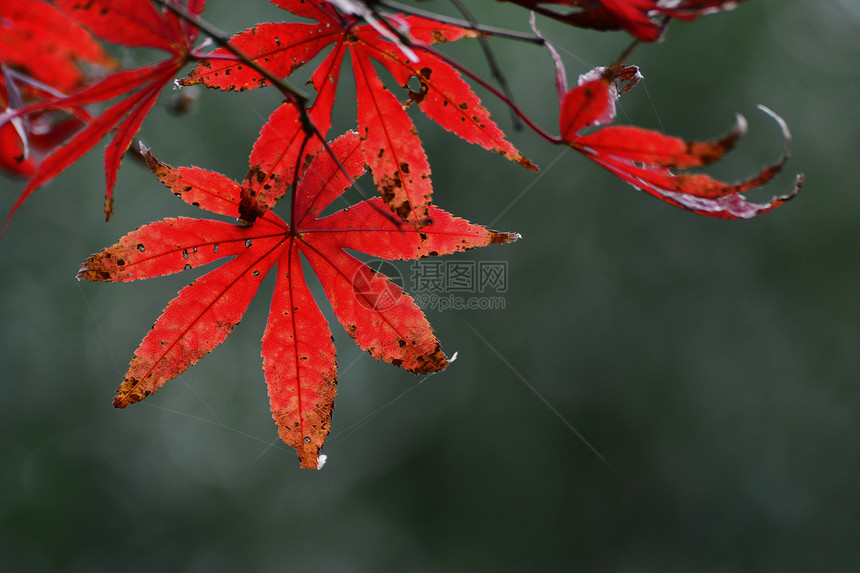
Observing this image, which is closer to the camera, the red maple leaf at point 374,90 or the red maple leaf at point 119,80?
the red maple leaf at point 119,80

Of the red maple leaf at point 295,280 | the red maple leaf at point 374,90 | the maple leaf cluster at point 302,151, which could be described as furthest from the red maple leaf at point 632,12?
the red maple leaf at point 295,280

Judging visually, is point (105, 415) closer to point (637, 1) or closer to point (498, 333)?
point (498, 333)

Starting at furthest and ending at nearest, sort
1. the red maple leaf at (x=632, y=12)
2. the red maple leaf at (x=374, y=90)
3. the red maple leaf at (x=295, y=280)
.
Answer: the red maple leaf at (x=295, y=280) → the red maple leaf at (x=374, y=90) → the red maple leaf at (x=632, y=12)

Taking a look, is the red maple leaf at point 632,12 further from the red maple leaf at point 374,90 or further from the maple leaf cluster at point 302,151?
Answer: the red maple leaf at point 374,90

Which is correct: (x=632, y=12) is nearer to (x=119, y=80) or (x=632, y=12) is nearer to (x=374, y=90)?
(x=374, y=90)

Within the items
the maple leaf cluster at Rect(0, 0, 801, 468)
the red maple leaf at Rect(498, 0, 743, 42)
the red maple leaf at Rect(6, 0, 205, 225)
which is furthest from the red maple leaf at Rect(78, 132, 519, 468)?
the red maple leaf at Rect(498, 0, 743, 42)

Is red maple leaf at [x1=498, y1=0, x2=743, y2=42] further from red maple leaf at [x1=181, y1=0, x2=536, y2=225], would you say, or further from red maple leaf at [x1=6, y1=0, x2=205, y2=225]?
red maple leaf at [x1=6, y1=0, x2=205, y2=225]

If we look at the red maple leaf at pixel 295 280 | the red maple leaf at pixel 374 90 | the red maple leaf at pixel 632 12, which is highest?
the red maple leaf at pixel 632 12

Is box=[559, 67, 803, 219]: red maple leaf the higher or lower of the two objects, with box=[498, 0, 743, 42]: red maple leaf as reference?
lower
